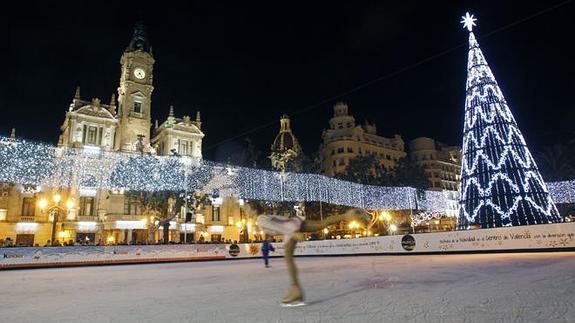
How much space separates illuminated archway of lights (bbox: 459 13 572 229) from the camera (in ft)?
80.7

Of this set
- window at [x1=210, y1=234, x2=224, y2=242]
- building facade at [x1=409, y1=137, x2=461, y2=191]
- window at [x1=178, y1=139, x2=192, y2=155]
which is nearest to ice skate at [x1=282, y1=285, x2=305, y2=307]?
window at [x1=210, y1=234, x2=224, y2=242]

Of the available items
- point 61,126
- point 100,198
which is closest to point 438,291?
point 100,198

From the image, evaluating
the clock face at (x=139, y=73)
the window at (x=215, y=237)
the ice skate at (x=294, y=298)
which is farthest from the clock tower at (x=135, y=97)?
the ice skate at (x=294, y=298)

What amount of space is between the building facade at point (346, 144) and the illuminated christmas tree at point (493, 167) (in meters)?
60.5

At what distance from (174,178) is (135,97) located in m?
32.1

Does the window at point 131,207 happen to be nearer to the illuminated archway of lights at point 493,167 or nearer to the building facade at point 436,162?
the illuminated archway of lights at point 493,167

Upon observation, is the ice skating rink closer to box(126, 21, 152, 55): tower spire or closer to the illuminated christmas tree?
the illuminated christmas tree

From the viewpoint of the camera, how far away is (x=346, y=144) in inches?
3551

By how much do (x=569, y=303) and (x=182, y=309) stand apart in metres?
6.67

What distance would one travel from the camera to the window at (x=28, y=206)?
4788cm

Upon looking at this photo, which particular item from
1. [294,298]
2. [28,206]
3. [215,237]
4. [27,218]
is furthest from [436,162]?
[294,298]

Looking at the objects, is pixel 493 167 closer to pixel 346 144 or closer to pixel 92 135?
pixel 92 135

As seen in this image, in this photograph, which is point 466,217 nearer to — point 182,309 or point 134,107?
point 182,309

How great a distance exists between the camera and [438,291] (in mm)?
8055
